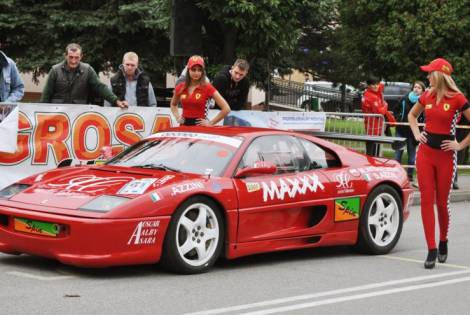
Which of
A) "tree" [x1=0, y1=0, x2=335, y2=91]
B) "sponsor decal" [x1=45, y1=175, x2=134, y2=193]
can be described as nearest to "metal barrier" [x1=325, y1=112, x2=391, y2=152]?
"tree" [x1=0, y1=0, x2=335, y2=91]

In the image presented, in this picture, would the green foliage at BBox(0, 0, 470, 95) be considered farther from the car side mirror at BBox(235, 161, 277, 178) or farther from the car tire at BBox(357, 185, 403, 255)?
the car side mirror at BBox(235, 161, 277, 178)

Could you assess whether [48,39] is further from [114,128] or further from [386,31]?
[114,128]

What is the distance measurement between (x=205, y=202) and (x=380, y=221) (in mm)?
2368

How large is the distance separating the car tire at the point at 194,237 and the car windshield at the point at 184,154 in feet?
1.48

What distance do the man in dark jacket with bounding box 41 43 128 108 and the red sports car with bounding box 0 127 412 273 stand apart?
305cm

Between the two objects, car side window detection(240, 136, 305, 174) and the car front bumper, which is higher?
car side window detection(240, 136, 305, 174)

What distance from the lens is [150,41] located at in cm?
2481

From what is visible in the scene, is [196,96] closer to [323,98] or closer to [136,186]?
[136,186]

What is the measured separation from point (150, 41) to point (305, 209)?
55.0 feet

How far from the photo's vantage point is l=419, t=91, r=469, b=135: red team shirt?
338 inches

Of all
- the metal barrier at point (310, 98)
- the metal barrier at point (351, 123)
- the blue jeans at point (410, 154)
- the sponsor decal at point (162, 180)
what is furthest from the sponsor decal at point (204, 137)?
the metal barrier at point (310, 98)

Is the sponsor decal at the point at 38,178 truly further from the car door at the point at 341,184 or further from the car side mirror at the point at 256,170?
the car door at the point at 341,184

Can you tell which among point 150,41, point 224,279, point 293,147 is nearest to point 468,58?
point 150,41

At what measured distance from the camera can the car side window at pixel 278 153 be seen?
8484 mm
